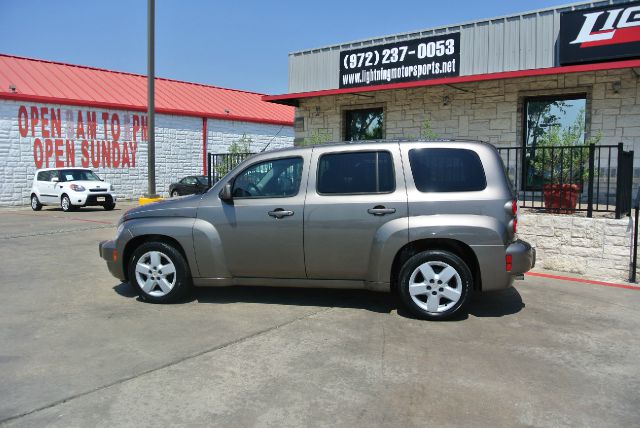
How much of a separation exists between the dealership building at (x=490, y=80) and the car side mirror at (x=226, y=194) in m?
7.37

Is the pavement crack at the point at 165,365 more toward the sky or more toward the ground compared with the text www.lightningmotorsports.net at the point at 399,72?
more toward the ground

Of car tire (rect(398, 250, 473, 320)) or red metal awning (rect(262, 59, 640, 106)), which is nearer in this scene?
car tire (rect(398, 250, 473, 320))

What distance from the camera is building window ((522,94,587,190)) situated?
36.8 ft

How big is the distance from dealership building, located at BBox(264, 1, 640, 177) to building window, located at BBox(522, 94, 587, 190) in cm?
2

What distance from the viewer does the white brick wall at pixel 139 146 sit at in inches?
843

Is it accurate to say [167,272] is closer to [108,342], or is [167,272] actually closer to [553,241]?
[108,342]

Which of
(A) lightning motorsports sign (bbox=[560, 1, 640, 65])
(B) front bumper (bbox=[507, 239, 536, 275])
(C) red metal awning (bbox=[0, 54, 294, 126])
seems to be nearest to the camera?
(B) front bumper (bbox=[507, 239, 536, 275])

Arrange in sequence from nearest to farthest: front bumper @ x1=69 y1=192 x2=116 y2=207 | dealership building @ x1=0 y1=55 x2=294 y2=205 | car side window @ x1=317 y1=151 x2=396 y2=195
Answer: car side window @ x1=317 y1=151 x2=396 y2=195 < front bumper @ x1=69 y1=192 x2=116 y2=207 < dealership building @ x1=0 y1=55 x2=294 y2=205

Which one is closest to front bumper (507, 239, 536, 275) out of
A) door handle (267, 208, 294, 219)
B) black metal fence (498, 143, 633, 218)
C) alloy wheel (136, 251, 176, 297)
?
door handle (267, 208, 294, 219)

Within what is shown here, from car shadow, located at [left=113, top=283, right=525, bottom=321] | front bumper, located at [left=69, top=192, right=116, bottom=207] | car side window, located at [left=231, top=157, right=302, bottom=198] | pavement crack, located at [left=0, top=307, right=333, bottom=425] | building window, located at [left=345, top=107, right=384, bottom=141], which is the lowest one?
pavement crack, located at [left=0, top=307, right=333, bottom=425]

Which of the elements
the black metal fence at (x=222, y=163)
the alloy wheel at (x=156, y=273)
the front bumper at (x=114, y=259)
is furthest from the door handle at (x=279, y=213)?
the black metal fence at (x=222, y=163)

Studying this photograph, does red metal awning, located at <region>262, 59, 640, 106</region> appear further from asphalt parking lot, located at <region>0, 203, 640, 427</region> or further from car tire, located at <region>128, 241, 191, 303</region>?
car tire, located at <region>128, 241, 191, 303</region>

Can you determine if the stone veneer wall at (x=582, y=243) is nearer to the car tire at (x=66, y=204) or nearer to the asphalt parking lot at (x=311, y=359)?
the asphalt parking lot at (x=311, y=359)

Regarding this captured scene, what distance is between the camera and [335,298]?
246 inches
